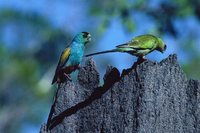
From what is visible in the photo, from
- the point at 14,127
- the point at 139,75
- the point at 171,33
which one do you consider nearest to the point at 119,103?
the point at 139,75

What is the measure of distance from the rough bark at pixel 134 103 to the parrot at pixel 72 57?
1.86 ft

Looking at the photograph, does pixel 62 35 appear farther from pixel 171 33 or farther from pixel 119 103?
pixel 119 103

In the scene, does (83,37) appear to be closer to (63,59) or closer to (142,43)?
(63,59)

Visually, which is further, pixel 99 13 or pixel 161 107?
pixel 99 13

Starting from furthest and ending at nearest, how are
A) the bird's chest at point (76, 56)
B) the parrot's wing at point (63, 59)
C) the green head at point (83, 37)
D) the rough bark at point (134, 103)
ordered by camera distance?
the green head at point (83, 37) → the parrot's wing at point (63, 59) → the bird's chest at point (76, 56) → the rough bark at point (134, 103)

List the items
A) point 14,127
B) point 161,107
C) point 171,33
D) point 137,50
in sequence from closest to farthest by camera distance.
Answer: point 161,107 → point 137,50 → point 171,33 → point 14,127

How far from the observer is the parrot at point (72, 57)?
572 cm

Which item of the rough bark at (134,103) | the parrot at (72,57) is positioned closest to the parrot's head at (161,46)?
the parrot at (72,57)

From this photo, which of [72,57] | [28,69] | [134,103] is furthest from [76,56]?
[28,69]

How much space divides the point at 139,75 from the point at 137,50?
937 mm

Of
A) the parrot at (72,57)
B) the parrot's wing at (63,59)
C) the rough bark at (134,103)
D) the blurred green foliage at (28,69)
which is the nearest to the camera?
the rough bark at (134,103)

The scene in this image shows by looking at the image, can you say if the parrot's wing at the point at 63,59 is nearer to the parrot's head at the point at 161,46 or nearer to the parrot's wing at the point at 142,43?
the parrot's wing at the point at 142,43

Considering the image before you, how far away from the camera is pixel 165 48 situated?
6074 mm

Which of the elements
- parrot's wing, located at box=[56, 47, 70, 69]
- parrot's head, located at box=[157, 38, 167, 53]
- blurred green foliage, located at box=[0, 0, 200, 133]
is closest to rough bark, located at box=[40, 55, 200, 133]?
parrot's wing, located at box=[56, 47, 70, 69]
